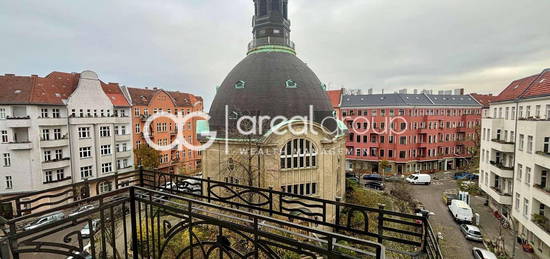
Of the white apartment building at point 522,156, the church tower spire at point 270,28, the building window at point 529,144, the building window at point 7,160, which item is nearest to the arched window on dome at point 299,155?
the church tower spire at point 270,28

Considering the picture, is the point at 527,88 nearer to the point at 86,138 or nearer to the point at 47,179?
the point at 86,138

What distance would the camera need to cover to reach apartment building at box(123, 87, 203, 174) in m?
30.9

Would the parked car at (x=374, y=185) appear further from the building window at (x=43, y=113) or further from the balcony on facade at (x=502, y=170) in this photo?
the building window at (x=43, y=113)

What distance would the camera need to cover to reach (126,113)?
28.7 meters

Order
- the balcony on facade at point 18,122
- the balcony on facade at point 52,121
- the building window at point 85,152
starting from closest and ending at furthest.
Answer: the balcony on facade at point 18,122, the balcony on facade at point 52,121, the building window at point 85,152

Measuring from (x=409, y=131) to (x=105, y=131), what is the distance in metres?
39.0

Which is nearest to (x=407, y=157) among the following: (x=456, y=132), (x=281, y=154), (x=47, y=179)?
(x=456, y=132)

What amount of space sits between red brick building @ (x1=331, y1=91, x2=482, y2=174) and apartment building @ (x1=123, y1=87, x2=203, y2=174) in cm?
2380

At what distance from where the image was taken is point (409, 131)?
121ft

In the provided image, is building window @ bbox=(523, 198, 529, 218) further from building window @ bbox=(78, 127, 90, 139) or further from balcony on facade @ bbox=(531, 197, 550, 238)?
building window @ bbox=(78, 127, 90, 139)

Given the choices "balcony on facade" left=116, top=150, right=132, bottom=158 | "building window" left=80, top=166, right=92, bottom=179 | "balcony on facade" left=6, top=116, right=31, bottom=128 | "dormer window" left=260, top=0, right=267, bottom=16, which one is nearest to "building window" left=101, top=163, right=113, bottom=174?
"building window" left=80, top=166, right=92, bottom=179

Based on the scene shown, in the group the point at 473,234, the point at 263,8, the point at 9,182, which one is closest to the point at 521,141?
the point at 473,234

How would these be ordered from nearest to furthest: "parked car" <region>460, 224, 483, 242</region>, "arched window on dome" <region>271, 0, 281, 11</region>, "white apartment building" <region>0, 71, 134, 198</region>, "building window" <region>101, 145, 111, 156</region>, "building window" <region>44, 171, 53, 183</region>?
1. "parked car" <region>460, 224, 483, 242</region>
2. "white apartment building" <region>0, 71, 134, 198</region>
3. "arched window on dome" <region>271, 0, 281, 11</region>
4. "building window" <region>44, 171, 53, 183</region>
5. "building window" <region>101, 145, 111, 156</region>

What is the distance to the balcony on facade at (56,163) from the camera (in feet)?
71.9
